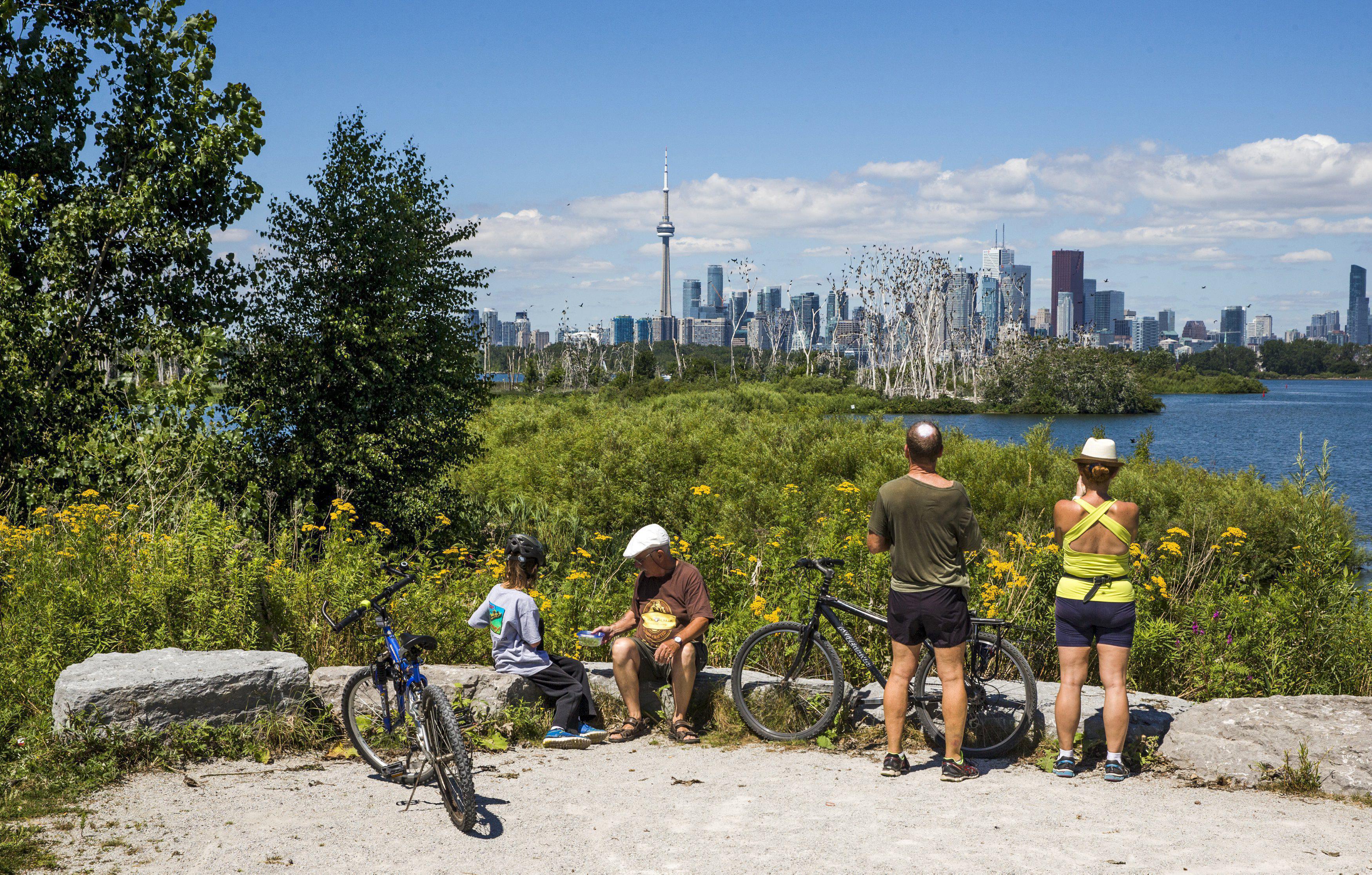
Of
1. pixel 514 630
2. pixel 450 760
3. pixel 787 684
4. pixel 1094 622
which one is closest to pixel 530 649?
pixel 514 630

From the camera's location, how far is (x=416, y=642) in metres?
5.14

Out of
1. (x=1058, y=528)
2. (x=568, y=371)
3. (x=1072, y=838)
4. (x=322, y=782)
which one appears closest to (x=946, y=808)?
(x=1072, y=838)

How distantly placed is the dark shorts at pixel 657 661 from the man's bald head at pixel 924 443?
1.88 m

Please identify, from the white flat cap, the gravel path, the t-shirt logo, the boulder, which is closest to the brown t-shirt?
the t-shirt logo

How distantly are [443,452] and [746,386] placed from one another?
1188 inches

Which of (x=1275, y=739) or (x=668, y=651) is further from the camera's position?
(x=668, y=651)

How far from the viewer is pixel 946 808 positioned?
4.94 m

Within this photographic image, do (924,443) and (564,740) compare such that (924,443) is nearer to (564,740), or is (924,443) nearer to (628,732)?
(628,732)

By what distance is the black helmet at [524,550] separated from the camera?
6.02 metres

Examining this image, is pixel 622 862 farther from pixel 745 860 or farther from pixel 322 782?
pixel 322 782

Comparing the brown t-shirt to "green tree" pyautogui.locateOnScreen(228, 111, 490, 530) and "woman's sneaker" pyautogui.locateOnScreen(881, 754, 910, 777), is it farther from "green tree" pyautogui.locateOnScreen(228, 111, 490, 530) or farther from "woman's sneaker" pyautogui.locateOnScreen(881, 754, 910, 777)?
"green tree" pyautogui.locateOnScreen(228, 111, 490, 530)

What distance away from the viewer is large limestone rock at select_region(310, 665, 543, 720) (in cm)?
607

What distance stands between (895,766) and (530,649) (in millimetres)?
2317

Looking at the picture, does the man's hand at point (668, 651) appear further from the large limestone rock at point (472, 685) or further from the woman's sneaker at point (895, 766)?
the woman's sneaker at point (895, 766)
